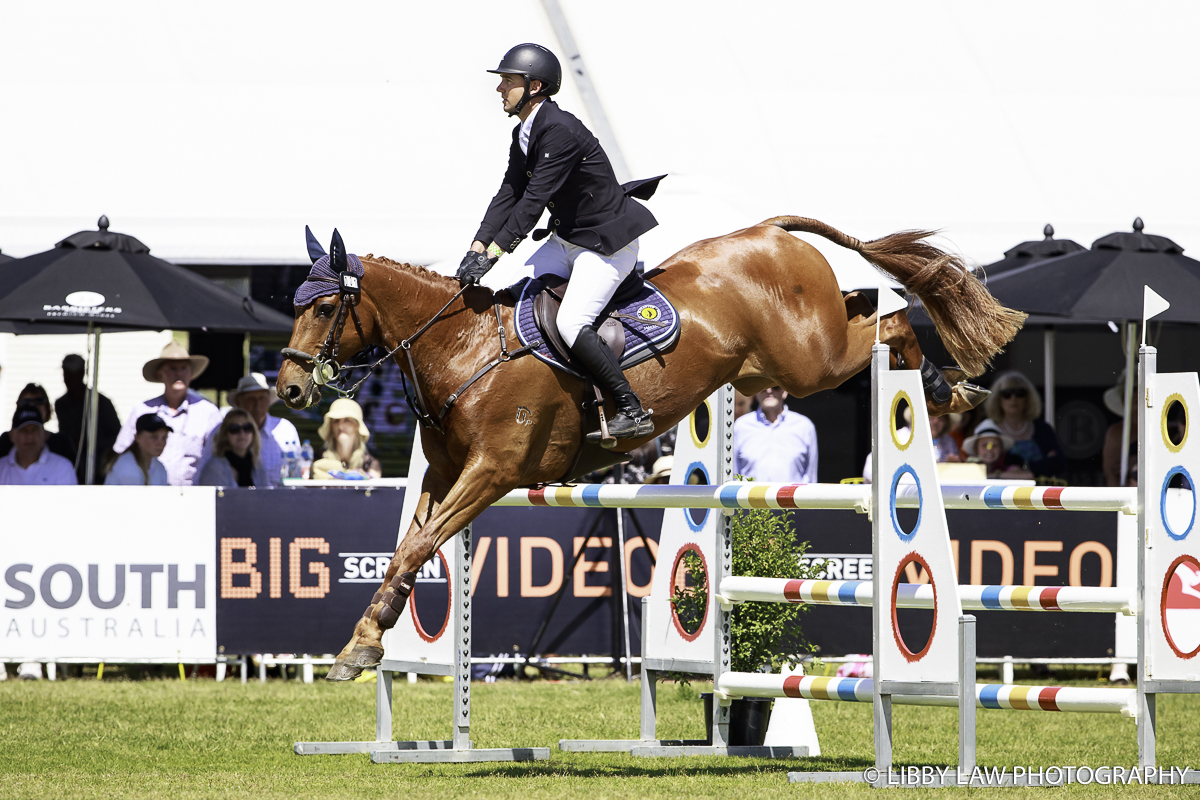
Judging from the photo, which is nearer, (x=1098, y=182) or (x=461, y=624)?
(x=461, y=624)

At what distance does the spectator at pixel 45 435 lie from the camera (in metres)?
9.52

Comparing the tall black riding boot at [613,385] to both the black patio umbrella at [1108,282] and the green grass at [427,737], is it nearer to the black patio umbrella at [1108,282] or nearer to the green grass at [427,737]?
the green grass at [427,737]

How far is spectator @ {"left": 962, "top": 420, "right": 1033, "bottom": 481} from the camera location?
31.6 ft

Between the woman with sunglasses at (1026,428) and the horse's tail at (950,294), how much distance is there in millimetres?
3712

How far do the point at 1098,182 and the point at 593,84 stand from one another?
13.0ft

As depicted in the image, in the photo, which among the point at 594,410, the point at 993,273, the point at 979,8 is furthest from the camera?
the point at 979,8

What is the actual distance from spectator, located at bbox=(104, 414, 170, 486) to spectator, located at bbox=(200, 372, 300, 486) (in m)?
0.30

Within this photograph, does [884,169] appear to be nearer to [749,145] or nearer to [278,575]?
[749,145]

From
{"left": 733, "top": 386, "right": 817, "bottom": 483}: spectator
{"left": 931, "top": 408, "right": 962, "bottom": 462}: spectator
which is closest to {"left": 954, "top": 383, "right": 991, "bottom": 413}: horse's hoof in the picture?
{"left": 733, "top": 386, "right": 817, "bottom": 483}: spectator

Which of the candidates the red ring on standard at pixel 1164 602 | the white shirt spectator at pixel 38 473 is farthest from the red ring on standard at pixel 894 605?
the white shirt spectator at pixel 38 473

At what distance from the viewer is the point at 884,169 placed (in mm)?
11234

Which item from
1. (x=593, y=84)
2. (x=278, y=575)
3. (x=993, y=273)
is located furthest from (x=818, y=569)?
(x=593, y=84)

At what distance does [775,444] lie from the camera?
9375mm

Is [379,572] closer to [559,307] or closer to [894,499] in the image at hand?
[559,307]
